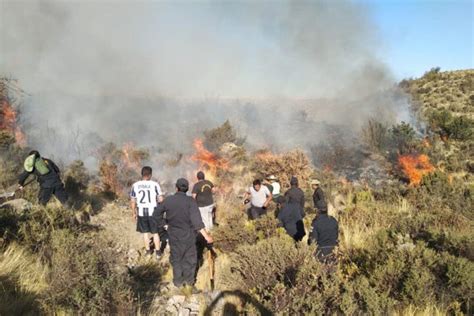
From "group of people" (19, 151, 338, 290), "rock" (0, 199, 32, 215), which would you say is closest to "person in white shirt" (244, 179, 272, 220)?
"group of people" (19, 151, 338, 290)

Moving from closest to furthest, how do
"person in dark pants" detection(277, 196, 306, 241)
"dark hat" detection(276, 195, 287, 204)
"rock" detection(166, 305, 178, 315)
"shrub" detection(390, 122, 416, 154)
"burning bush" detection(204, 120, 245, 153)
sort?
"rock" detection(166, 305, 178, 315) < "person in dark pants" detection(277, 196, 306, 241) < "dark hat" detection(276, 195, 287, 204) < "burning bush" detection(204, 120, 245, 153) < "shrub" detection(390, 122, 416, 154)

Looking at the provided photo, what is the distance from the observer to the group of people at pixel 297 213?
19.2ft

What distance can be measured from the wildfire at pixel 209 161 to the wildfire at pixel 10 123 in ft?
19.7

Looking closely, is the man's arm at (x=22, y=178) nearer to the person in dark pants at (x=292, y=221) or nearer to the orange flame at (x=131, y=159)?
the person in dark pants at (x=292, y=221)

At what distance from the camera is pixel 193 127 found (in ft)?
62.3

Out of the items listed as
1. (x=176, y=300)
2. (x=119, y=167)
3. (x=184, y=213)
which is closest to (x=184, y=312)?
(x=176, y=300)

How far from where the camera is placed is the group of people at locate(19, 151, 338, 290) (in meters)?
5.57

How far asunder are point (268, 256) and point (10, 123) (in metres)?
12.8

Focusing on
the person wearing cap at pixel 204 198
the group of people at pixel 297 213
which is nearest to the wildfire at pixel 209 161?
the group of people at pixel 297 213

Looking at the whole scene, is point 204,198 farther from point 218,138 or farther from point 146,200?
point 218,138

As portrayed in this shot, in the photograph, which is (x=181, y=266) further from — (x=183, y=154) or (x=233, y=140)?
(x=233, y=140)

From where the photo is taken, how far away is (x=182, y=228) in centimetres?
557

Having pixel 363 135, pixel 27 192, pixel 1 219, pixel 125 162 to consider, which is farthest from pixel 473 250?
pixel 363 135

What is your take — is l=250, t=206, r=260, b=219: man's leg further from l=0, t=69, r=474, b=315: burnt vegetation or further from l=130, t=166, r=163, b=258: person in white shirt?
l=130, t=166, r=163, b=258: person in white shirt
